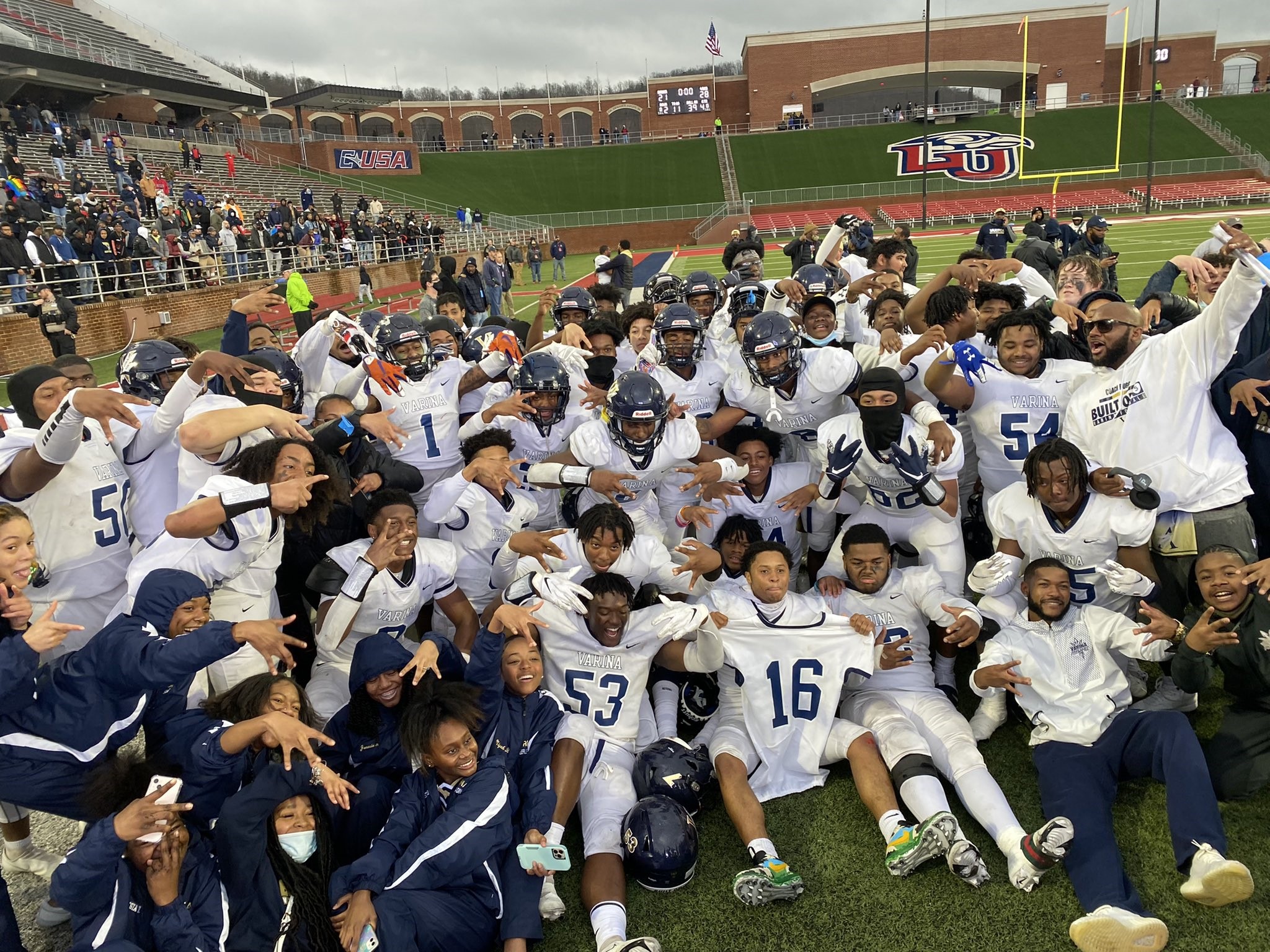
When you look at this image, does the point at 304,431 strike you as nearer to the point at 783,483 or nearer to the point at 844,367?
the point at 783,483

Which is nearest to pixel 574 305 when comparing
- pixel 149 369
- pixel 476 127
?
pixel 149 369

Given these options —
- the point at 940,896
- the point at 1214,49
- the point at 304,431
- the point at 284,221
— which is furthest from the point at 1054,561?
the point at 1214,49

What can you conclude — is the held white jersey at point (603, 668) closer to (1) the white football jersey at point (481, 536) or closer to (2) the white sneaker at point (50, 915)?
(1) the white football jersey at point (481, 536)

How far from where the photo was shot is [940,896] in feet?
13.5

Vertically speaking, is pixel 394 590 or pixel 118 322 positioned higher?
pixel 118 322

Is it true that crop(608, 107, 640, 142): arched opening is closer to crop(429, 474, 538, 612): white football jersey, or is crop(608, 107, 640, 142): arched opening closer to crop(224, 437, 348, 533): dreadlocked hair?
crop(429, 474, 538, 612): white football jersey

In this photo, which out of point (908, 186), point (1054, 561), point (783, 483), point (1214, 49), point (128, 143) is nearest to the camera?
point (1054, 561)

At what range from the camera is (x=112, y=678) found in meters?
3.70

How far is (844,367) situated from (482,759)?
388 centimetres

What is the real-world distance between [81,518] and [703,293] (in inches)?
206

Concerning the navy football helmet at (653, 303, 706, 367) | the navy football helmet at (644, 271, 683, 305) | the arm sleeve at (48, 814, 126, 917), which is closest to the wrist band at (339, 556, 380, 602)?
the arm sleeve at (48, 814, 126, 917)

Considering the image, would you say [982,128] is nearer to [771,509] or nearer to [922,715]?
[771,509]

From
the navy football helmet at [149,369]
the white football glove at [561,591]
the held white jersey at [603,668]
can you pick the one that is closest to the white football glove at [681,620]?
the held white jersey at [603,668]

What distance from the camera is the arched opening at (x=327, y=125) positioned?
207 ft
